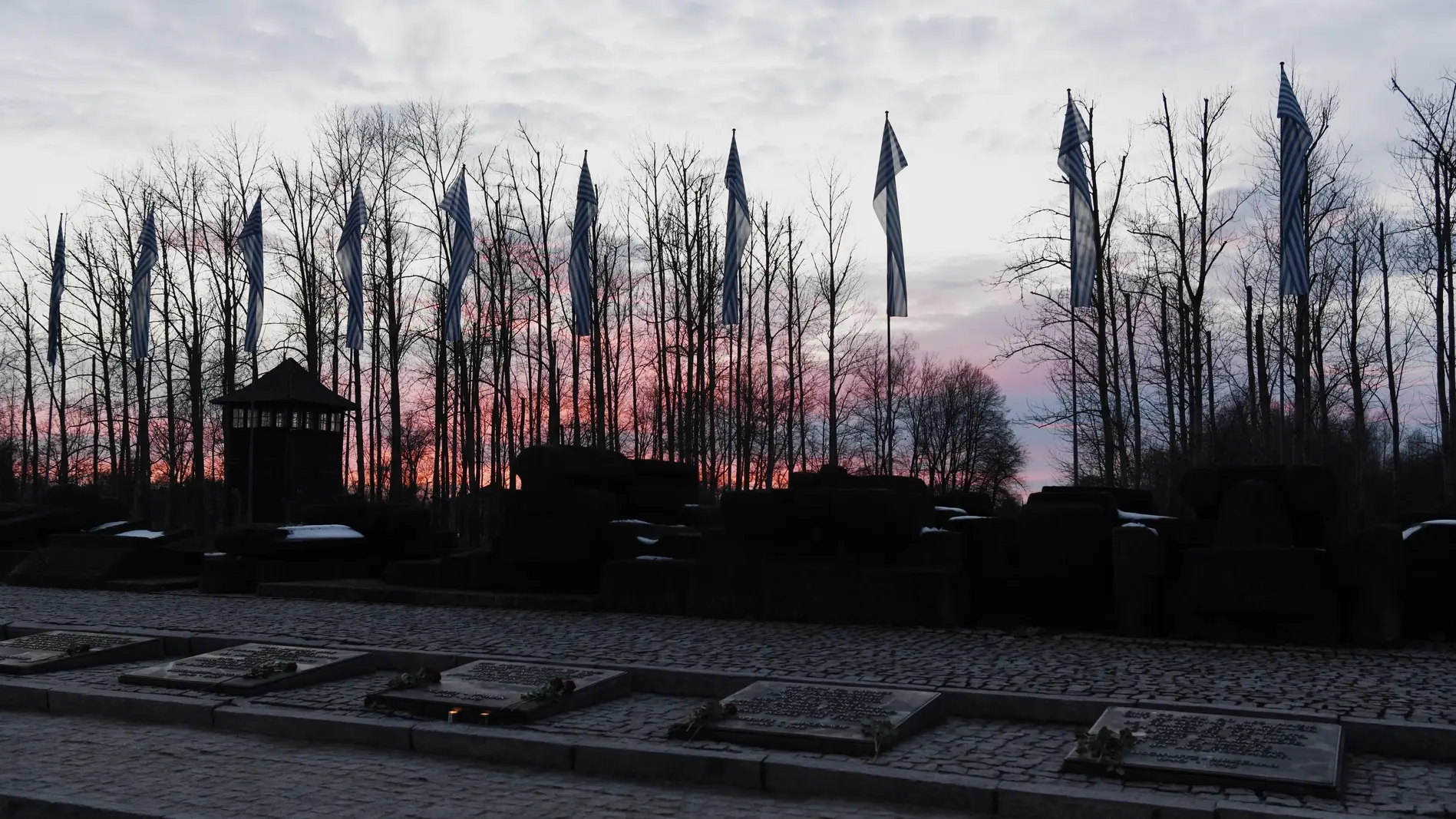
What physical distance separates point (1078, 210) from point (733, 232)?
7.24 m

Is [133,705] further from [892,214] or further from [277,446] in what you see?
[277,446]

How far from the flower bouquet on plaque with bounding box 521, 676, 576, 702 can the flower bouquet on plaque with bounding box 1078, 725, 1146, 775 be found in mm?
3278

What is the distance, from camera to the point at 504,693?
25.2ft

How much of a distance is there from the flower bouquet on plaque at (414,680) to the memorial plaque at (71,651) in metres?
3.55

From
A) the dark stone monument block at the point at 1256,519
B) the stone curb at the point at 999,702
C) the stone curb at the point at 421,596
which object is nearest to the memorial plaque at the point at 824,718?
the stone curb at the point at 999,702

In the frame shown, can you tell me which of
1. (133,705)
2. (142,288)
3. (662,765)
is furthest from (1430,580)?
(142,288)

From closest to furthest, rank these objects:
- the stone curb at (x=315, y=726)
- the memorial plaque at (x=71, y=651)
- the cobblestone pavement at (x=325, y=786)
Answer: the cobblestone pavement at (x=325, y=786) < the stone curb at (x=315, y=726) < the memorial plaque at (x=71, y=651)

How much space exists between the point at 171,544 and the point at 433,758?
1941cm

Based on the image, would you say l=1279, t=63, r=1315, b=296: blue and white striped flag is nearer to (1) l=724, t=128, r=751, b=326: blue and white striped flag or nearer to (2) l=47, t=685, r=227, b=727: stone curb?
(1) l=724, t=128, r=751, b=326: blue and white striped flag

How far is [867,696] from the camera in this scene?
7.39 m

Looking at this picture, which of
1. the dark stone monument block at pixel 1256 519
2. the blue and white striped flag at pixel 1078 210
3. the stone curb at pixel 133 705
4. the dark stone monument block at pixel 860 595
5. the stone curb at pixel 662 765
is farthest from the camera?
the blue and white striped flag at pixel 1078 210

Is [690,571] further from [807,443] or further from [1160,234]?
[807,443]

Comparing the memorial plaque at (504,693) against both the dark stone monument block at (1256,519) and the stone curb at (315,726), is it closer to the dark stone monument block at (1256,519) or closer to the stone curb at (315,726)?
the stone curb at (315,726)

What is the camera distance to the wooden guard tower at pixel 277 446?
29.6 m
